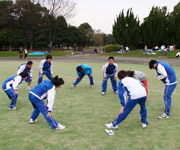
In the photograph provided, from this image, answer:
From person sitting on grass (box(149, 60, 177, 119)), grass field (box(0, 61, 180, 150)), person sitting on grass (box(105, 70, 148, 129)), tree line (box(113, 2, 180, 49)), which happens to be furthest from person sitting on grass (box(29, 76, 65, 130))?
tree line (box(113, 2, 180, 49))

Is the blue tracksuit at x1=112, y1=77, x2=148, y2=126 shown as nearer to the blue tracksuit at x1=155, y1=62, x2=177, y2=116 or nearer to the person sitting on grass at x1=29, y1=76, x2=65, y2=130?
the blue tracksuit at x1=155, y1=62, x2=177, y2=116

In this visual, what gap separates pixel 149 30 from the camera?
37438mm

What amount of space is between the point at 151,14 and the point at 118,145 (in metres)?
38.2

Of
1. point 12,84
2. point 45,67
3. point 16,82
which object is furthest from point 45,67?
point 16,82

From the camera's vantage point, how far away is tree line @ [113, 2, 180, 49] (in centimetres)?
3553

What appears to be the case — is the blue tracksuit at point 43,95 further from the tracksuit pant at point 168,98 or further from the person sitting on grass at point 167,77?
the tracksuit pant at point 168,98

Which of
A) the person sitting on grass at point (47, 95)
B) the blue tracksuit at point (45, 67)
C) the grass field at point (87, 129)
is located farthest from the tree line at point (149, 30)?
the person sitting on grass at point (47, 95)

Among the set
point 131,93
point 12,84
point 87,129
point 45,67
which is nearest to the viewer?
point 131,93

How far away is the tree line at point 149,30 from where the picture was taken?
35531 millimetres

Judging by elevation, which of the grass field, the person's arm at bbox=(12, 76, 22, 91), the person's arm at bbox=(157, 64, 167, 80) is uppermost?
the person's arm at bbox=(157, 64, 167, 80)

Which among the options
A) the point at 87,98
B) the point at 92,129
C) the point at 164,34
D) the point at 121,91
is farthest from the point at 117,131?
the point at 164,34

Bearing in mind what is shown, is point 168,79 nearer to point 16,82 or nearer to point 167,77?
point 167,77

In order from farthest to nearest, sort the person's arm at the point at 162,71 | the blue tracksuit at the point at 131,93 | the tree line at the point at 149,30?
the tree line at the point at 149,30
the person's arm at the point at 162,71
the blue tracksuit at the point at 131,93

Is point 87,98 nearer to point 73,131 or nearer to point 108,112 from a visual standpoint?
point 108,112
